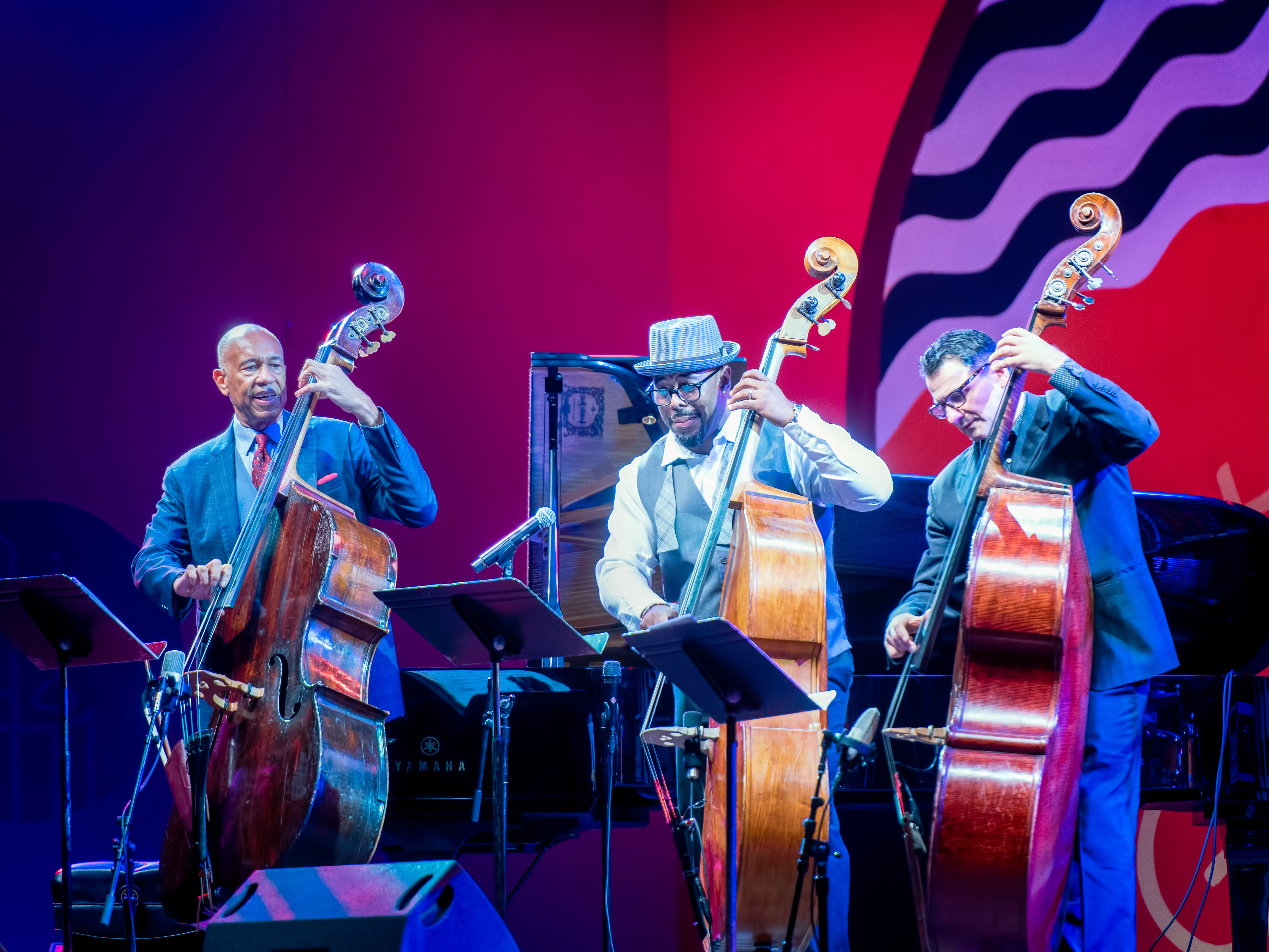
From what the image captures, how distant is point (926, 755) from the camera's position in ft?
13.2

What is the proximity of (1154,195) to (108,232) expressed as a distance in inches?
161

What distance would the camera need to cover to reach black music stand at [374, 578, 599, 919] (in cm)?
310

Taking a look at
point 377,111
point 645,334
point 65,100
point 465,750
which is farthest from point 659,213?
point 465,750

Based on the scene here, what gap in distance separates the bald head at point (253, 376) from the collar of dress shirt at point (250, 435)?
1cm

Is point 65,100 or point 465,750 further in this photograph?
point 65,100

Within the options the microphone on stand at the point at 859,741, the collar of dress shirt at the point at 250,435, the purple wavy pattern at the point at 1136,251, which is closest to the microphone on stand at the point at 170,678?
the collar of dress shirt at the point at 250,435

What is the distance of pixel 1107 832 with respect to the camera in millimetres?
3086

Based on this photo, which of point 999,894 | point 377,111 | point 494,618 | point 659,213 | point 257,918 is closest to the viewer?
point 257,918

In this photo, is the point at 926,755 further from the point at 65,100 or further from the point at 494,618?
the point at 65,100

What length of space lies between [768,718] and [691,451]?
1.05 meters

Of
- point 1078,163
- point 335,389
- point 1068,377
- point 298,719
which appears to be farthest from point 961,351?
point 1078,163

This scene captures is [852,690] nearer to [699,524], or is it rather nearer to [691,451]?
[699,524]

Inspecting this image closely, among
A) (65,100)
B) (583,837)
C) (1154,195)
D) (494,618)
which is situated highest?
(65,100)

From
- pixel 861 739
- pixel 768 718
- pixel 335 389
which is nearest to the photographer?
pixel 861 739
